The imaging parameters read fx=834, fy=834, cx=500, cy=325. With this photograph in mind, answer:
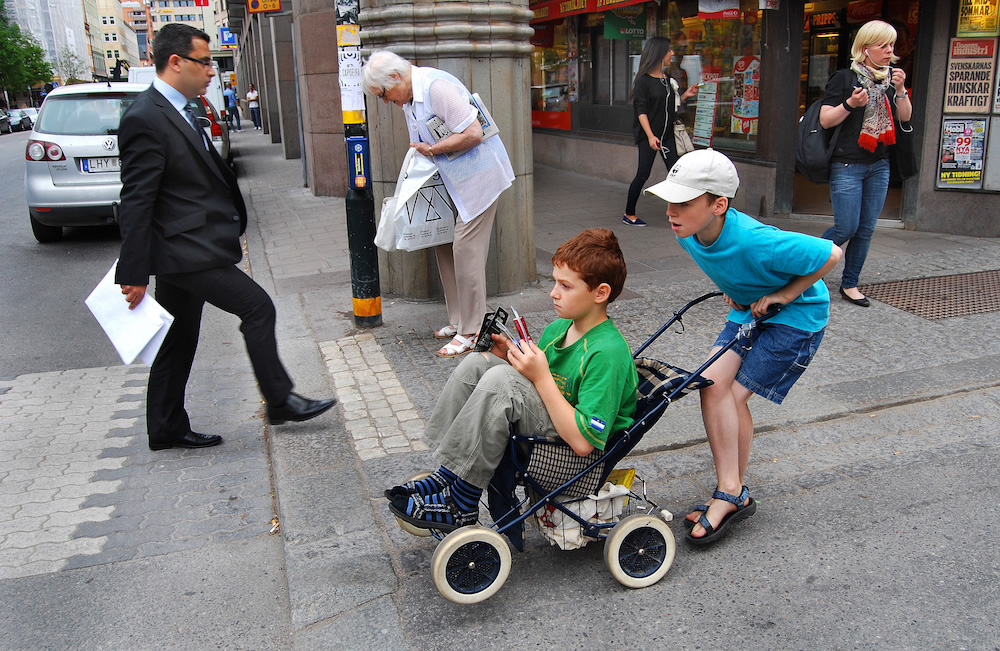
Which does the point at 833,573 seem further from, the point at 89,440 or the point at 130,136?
the point at 89,440

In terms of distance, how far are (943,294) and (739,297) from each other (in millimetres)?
3920

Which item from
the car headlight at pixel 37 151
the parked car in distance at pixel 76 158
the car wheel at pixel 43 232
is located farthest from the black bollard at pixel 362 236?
the car wheel at pixel 43 232

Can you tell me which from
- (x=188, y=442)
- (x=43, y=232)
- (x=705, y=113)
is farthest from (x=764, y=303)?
(x=43, y=232)

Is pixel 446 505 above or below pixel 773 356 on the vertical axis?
below

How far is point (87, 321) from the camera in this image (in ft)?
22.7

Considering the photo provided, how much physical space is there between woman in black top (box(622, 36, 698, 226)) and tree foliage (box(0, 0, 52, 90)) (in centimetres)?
7954

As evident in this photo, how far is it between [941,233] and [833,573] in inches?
258

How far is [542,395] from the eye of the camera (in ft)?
8.79

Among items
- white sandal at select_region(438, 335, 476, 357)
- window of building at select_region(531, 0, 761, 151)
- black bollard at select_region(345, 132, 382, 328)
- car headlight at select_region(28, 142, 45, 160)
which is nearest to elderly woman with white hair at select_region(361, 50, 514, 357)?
white sandal at select_region(438, 335, 476, 357)

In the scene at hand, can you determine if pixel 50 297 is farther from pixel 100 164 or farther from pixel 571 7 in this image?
pixel 571 7

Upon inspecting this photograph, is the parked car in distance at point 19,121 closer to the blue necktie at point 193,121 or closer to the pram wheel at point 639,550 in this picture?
the blue necktie at point 193,121

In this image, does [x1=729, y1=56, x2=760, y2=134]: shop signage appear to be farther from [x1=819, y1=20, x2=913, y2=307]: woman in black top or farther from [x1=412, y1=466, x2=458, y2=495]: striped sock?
[x1=412, y1=466, x2=458, y2=495]: striped sock

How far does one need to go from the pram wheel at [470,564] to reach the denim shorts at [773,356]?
1.17 m

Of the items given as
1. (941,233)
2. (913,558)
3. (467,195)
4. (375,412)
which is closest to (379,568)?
(375,412)
